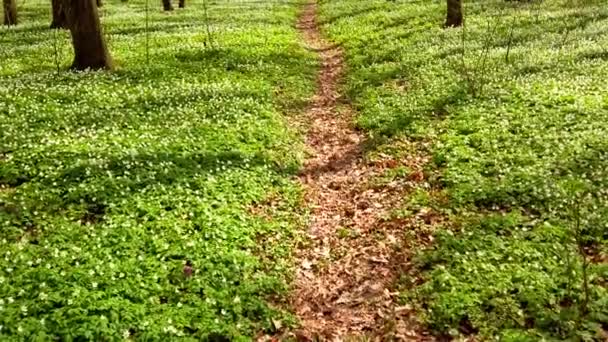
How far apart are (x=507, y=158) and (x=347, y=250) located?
15.0 feet

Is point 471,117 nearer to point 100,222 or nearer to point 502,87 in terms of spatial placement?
point 502,87

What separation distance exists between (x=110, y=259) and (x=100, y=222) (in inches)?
52.5

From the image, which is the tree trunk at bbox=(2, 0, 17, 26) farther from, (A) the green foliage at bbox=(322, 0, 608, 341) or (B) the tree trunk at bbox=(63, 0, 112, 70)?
(A) the green foliage at bbox=(322, 0, 608, 341)

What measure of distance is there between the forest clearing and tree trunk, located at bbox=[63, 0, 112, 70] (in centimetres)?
5

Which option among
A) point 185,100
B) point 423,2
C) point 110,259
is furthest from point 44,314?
point 423,2

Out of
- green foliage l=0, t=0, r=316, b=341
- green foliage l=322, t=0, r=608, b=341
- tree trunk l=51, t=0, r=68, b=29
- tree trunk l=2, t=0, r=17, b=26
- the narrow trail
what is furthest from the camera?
tree trunk l=2, t=0, r=17, b=26

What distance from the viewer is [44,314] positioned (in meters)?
7.26

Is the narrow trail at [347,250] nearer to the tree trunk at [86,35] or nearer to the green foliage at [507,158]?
the green foliage at [507,158]

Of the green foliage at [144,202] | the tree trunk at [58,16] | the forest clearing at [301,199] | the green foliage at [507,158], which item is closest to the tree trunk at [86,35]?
the forest clearing at [301,199]

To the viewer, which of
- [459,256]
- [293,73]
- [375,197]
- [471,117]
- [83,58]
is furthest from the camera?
[293,73]

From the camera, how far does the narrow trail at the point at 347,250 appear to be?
8.38 m

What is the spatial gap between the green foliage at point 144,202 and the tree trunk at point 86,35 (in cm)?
86

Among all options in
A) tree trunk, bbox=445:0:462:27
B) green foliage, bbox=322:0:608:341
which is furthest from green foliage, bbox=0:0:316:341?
tree trunk, bbox=445:0:462:27

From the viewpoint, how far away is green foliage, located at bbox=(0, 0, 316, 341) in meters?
7.60
